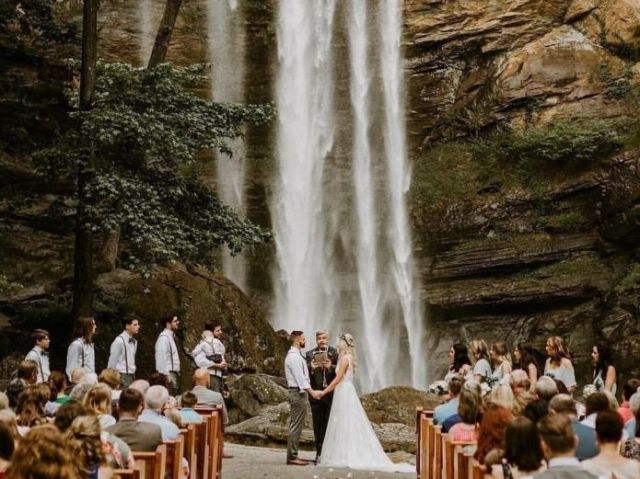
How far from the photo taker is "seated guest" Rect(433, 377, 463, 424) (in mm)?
9820

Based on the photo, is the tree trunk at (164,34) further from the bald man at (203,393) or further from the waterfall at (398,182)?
the waterfall at (398,182)

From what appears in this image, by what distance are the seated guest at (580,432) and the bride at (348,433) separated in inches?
232

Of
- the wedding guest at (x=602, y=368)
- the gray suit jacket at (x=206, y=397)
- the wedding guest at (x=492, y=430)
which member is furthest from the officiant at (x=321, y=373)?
the wedding guest at (x=492, y=430)

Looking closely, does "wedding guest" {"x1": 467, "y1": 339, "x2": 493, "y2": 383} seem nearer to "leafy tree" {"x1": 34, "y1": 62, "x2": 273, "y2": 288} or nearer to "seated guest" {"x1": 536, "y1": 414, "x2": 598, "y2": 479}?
"leafy tree" {"x1": 34, "y1": 62, "x2": 273, "y2": 288}

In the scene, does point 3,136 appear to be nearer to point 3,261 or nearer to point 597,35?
point 3,261

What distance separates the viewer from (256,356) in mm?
22016

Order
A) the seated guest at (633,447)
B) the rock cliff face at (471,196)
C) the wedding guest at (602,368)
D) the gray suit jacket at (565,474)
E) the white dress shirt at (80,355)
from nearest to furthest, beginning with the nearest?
the gray suit jacket at (565,474) → the seated guest at (633,447) → the wedding guest at (602,368) → the white dress shirt at (80,355) → the rock cliff face at (471,196)

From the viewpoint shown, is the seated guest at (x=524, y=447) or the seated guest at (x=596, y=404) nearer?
the seated guest at (x=524, y=447)

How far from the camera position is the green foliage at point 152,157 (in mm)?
18438

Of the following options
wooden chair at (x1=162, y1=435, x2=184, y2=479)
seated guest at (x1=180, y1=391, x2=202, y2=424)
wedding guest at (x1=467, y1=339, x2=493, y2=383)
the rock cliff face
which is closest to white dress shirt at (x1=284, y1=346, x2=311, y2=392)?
wedding guest at (x1=467, y1=339, x2=493, y2=383)

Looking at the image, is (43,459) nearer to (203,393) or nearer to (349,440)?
(203,393)

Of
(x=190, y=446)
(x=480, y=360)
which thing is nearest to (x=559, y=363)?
(x=480, y=360)

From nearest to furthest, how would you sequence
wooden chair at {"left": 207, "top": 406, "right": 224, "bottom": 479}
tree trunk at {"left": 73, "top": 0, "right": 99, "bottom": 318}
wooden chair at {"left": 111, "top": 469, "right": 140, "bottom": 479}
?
wooden chair at {"left": 111, "top": 469, "right": 140, "bottom": 479} → wooden chair at {"left": 207, "top": 406, "right": 224, "bottom": 479} → tree trunk at {"left": 73, "top": 0, "right": 99, "bottom": 318}

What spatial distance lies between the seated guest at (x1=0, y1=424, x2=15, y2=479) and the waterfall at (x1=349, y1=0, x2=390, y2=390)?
22.4 m
